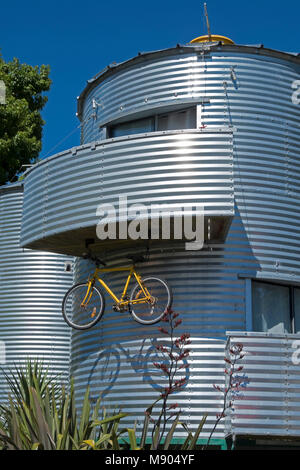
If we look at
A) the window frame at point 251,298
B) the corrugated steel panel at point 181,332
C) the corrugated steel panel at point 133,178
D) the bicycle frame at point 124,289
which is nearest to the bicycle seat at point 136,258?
the bicycle frame at point 124,289

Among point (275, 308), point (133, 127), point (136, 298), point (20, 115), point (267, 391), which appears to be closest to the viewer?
point (267, 391)

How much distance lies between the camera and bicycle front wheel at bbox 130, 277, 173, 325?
13961 millimetres

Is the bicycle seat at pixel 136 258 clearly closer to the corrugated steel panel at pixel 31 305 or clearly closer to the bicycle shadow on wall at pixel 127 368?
the bicycle shadow on wall at pixel 127 368

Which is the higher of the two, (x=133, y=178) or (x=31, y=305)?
(x=133, y=178)

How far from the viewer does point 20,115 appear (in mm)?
31594

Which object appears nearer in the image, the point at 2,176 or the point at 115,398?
the point at 115,398

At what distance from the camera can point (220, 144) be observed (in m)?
13.2

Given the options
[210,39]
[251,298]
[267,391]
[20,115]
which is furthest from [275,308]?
[20,115]

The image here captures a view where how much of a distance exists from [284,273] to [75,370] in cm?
543

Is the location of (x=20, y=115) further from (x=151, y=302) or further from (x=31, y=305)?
(x=151, y=302)

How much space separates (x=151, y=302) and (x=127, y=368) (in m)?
1.56
